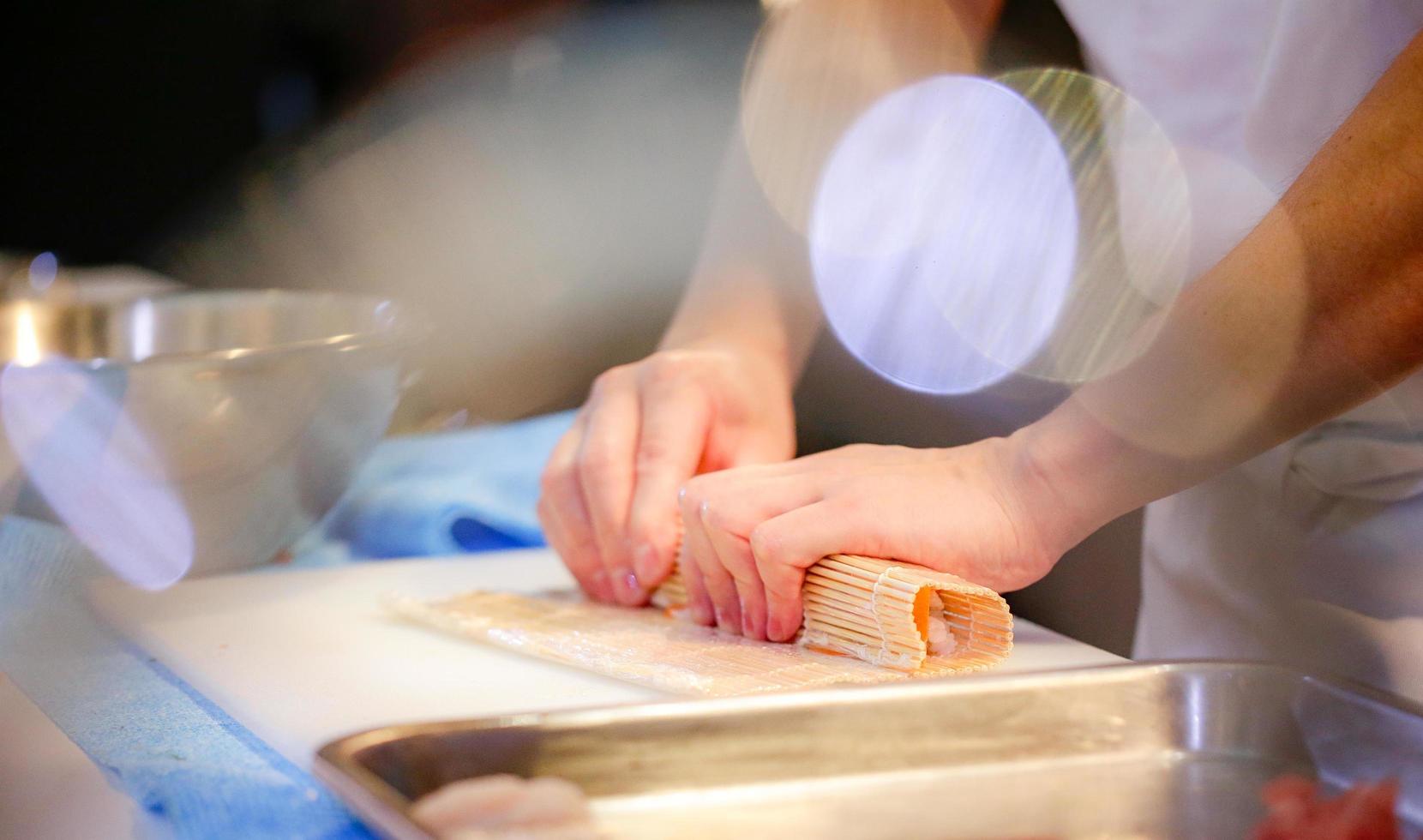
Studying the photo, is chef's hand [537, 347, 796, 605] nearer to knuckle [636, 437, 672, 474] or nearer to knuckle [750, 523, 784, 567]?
knuckle [636, 437, 672, 474]

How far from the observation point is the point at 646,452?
86 centimetres

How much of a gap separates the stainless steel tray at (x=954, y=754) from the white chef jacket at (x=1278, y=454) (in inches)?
9.4

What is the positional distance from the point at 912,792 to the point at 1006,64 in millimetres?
1024

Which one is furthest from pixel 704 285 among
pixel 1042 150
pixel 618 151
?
pixel 618 151

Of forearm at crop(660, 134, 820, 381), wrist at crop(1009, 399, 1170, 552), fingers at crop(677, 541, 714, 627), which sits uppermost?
forearm at crop(660, 134, 820, 381)

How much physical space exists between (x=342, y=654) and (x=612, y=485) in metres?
0.21

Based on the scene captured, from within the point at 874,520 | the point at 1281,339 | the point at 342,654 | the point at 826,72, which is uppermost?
the point at 826,72

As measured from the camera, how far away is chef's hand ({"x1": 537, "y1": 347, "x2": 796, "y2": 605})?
83 centimetres

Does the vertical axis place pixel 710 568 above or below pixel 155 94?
below

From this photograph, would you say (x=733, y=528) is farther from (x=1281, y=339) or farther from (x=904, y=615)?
(x=1281, y=339)

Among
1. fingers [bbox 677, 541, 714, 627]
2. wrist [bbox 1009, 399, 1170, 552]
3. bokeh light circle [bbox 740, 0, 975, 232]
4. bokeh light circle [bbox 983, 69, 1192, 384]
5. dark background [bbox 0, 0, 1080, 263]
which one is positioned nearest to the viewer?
wrist [bbox 1009, 399, 1170, 552]

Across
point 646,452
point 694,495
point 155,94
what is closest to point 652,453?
point 646,452

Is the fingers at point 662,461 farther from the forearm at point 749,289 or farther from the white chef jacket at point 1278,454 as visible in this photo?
the white chef jacket at point 1278,454

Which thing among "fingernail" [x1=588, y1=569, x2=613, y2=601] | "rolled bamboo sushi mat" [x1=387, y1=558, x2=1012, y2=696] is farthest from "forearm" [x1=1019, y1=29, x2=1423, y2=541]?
"fingernail" [x1=588, y1=569, x2=613, y2=601]
